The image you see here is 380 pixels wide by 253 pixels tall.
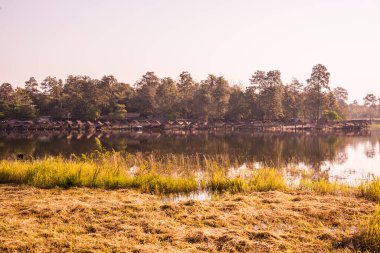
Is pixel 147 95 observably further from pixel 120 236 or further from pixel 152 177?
pixel 120 236

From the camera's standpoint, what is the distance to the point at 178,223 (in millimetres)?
6734

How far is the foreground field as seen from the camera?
219 inches

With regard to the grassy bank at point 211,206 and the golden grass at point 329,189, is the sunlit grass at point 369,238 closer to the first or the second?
the grassy bank at point 211,206

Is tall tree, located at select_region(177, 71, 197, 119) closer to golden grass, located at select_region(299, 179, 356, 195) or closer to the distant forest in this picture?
the distant forest

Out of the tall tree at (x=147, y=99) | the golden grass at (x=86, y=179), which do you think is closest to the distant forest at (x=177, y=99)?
the tall tree at (x=147, y=99)

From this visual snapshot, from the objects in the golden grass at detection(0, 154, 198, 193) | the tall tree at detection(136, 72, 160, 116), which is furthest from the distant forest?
the golden grass at detection(0, 154, 198, 193)

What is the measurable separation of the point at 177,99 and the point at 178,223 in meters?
67.1

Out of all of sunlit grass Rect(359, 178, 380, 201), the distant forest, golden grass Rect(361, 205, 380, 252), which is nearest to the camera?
golden grass Rect(361, 205, 380, 252)

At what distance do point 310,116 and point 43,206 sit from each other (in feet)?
282

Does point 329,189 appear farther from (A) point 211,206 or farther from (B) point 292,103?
(B) point 292,103

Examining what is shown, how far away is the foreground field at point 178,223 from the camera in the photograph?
557 centimetres

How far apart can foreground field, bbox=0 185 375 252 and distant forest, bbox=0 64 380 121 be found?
2423 inches

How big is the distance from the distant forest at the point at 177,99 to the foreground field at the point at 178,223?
2423 inches

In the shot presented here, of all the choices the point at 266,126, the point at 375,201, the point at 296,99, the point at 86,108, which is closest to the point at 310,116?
the point at 296,99
